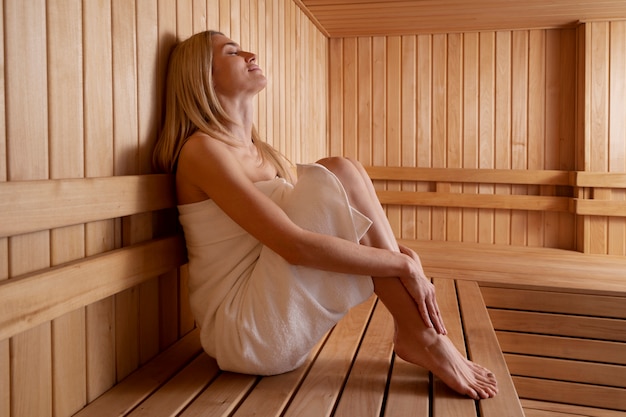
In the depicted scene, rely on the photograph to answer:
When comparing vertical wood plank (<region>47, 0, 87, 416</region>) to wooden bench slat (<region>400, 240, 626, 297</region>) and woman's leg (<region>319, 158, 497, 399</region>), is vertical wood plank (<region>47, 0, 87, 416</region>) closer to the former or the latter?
woman's leg (<region>319, 158, 497, 399</region>)

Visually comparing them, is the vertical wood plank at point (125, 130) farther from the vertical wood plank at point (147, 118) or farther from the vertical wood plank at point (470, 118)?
the vertical wood plank at point (470, 118)

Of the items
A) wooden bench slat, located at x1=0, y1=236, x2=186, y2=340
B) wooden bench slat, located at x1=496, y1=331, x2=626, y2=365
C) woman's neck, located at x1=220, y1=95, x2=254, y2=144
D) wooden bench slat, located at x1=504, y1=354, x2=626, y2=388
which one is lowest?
wooden bench slat, located at x1=504, y1=354, x2=626, y2=388

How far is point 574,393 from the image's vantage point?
2668mm

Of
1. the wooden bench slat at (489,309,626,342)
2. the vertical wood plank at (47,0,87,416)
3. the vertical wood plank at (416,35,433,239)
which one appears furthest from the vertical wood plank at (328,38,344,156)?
the vertical wood plank at (47,0,87,416)

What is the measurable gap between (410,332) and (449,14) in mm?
2565

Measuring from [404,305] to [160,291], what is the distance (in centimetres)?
78

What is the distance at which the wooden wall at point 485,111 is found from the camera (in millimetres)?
3639

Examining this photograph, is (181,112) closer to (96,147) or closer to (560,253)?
(96,147)

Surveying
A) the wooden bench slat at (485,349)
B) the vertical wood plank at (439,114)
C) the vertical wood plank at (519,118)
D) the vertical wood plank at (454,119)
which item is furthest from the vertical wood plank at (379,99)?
the wooden bench slat at (485,349)

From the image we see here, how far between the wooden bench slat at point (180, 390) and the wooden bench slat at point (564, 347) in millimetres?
1691

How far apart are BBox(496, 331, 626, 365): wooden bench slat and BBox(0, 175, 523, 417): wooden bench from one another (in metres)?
0.97

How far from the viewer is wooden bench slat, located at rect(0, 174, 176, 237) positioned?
112 cm

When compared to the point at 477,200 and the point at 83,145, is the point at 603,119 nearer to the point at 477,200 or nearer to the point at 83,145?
the point at 477,200

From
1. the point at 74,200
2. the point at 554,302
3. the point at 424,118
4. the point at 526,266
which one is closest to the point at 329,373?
the point at 74,200
